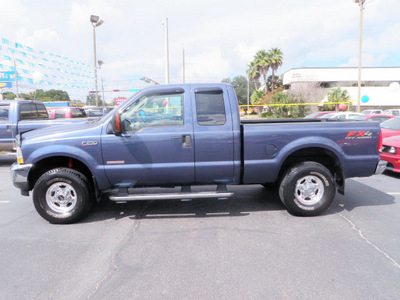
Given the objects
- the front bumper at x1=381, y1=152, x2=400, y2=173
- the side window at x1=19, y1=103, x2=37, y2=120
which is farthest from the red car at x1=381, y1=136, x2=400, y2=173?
the side window at x1=19, y1=103, x2=37, y2=120

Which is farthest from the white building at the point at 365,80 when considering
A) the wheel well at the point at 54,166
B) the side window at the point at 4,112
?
the wheel well at the point at 54,166

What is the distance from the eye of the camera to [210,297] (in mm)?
2756

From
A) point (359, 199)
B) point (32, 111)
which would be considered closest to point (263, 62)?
point (32, 111)

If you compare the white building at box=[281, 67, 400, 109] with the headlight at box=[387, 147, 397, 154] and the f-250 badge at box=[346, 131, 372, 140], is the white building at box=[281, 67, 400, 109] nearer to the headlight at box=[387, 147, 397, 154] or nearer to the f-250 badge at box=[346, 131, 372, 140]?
the headlight at box=[387, 147, 397, 154]

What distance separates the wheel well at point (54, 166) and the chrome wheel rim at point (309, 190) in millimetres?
3340

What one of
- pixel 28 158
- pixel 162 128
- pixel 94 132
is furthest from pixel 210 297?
pixel 28 158

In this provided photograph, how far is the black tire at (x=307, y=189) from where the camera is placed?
184 inches

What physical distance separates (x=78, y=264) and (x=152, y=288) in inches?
39.9

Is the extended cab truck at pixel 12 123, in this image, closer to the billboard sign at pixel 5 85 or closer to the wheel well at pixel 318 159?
the wheel well at pixel 318 159

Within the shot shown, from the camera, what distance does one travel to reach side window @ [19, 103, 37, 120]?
30.0 feet

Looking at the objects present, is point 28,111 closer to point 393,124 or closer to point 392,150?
point 392,150

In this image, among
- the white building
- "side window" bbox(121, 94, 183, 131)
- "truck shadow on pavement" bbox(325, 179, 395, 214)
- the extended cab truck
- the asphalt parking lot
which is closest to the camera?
the asphalt parking lot

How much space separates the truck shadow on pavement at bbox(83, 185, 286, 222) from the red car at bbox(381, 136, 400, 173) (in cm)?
338

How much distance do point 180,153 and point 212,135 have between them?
1.78 feet
